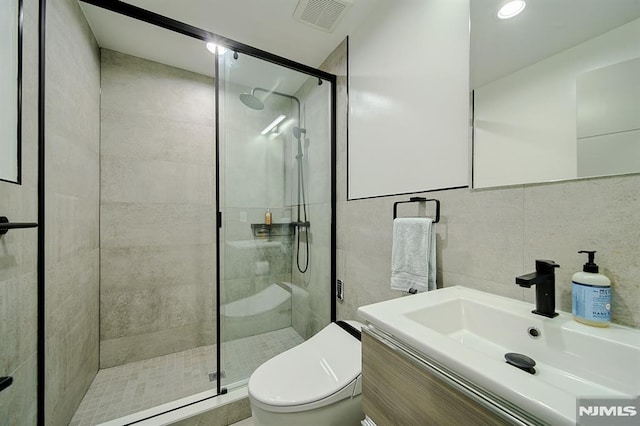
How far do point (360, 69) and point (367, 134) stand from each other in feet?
1.46

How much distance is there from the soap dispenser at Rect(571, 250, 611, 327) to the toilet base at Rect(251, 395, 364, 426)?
0.80 m

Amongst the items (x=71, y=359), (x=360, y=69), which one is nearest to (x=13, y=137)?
(x=71, y=359)

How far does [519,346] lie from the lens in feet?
2.23

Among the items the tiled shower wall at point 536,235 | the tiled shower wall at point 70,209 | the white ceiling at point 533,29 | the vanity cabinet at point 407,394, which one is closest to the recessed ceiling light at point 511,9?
the white ceiling at point 533,29

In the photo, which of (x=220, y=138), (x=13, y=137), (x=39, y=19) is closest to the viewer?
(x=13, y=137)

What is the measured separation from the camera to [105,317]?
1.83 meters

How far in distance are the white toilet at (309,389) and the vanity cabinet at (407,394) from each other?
0.31 m

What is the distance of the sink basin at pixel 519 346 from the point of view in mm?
385

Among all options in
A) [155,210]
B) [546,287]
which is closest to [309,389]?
[546,287]

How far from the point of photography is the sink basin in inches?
15.2

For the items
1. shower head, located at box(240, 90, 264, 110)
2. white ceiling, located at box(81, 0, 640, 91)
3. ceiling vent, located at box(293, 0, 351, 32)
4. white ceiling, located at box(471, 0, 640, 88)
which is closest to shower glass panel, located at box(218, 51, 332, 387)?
shower head, located at box(240, 90, 264, 110)

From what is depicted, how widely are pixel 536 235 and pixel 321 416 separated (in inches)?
38.4

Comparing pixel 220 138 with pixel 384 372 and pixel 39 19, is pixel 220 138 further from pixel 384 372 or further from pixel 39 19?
pixel 384 372

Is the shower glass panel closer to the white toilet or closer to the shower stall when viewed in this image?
the shower stall
